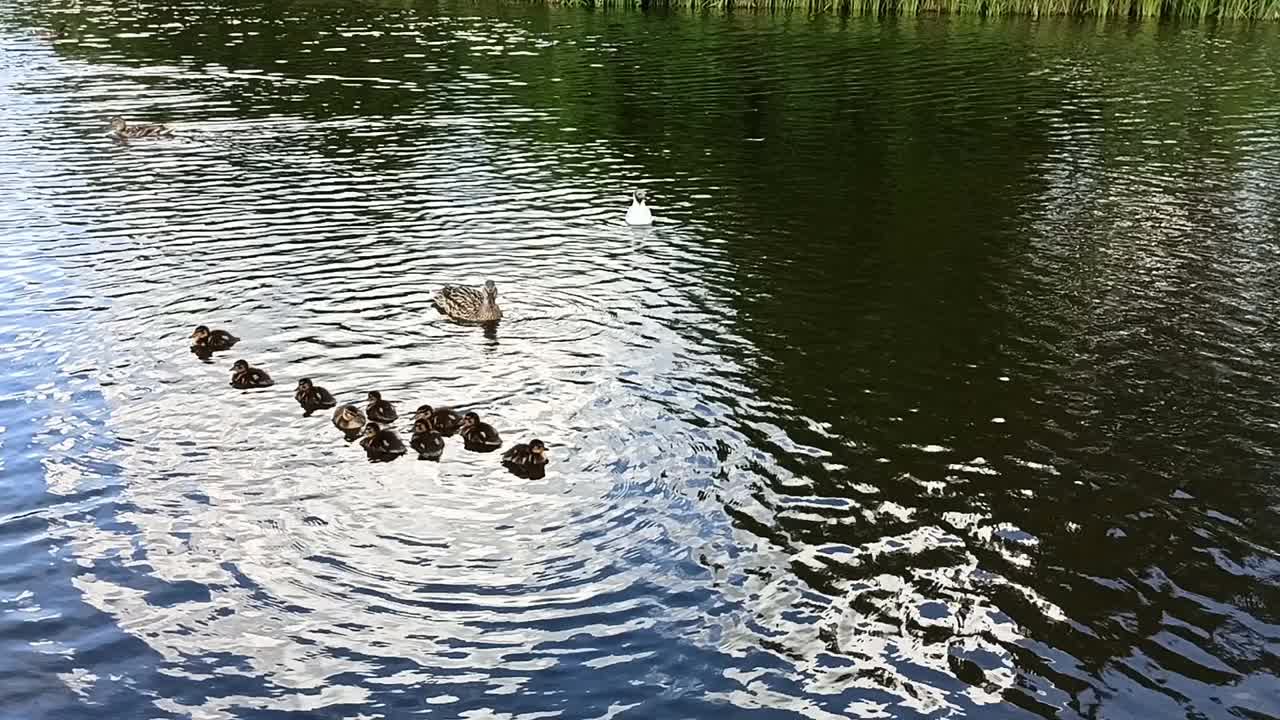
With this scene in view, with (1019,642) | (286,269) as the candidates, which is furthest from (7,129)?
(1019,642)

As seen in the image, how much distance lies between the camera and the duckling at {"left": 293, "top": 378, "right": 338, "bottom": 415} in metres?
14.5

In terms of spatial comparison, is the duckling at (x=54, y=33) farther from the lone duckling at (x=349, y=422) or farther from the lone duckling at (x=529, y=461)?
the lone duckling at (x=529, y=461)

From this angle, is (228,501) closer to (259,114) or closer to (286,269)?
(286,269)

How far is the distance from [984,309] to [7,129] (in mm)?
27446

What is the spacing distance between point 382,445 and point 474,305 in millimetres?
4239

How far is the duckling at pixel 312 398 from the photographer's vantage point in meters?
14.5

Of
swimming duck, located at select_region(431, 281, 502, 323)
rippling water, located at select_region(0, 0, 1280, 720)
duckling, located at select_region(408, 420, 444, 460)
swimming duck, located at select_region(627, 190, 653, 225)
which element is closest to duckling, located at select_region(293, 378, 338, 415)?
rippling water, located at select_region(0, 0, 1280, 720)

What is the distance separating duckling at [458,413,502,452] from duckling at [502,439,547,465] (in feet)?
1.48

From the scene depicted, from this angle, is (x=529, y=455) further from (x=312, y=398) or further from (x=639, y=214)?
(x=639, y=214)

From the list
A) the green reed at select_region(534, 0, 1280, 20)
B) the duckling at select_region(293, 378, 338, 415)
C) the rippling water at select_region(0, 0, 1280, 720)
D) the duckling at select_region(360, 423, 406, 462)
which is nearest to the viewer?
the rippling water at select_region(0, 0, 1280, 720)

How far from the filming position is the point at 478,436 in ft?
44.0

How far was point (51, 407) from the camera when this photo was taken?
48.0 ft

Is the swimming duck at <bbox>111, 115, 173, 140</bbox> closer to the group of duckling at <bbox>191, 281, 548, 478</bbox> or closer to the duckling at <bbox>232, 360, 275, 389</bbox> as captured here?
the group of duckling at <bbox>191, 281, 548, 478</bbox>

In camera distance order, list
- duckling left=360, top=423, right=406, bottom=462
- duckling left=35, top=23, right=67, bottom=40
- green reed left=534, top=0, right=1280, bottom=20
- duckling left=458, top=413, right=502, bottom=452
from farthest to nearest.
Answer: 1. green reed left=534, top=0, right=1280, bottom=20
2. duckling left=35, top=23, right=67, bottom=40
3. duckling left=458, top=413, right=502, bottom=452
4. duckling left=360, top=423, right=406, bottom=462
